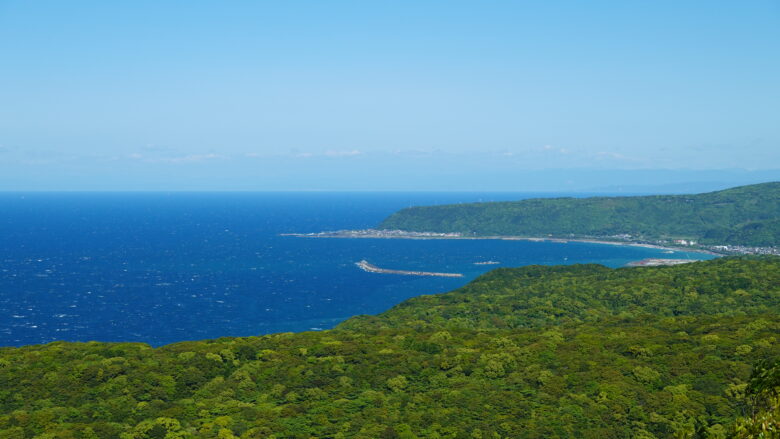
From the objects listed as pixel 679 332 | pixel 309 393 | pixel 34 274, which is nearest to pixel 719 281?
pixel 679 332

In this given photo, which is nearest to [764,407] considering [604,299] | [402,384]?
[402,384]

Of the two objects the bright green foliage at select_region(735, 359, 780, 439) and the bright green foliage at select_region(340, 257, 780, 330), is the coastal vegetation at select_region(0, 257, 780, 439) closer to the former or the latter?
the bright green foliage at select_region(735, 359, 780, 439)

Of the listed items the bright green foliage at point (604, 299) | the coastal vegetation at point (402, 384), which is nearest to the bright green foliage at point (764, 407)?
the coastal vegetation at point (402, 384)

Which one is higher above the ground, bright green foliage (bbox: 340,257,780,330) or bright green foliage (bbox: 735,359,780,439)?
bright green foliage (bbox: 735,359,780,439)

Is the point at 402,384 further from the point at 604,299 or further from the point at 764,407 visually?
the point at 604,299

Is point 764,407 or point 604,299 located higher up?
point 764,407

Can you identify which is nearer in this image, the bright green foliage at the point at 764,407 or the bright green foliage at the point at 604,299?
the bright green foliage at the point at 764,407

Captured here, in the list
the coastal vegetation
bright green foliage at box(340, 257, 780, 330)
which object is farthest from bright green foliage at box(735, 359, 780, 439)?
bright green foliage at box(340, 257, 780, 330)

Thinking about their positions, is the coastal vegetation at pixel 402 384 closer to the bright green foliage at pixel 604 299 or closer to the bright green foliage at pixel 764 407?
the bright green foliage at pixel 764 407
